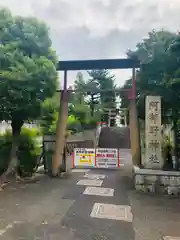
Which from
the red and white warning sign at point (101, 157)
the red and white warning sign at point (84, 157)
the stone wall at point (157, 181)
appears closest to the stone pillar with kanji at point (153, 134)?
the stone wall at point (157, 181)

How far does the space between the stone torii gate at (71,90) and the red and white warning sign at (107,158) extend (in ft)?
4.87

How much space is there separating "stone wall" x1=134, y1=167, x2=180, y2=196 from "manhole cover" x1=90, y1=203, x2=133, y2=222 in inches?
58.8

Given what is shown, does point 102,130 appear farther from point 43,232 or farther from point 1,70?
point 43,232

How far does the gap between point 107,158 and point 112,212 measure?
4.92 metres

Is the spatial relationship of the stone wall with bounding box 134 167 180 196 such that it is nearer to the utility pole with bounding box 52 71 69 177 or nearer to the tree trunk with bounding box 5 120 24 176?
the utility pole with bounding box 52 71 69 177

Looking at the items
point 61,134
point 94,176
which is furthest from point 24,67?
point 94,176

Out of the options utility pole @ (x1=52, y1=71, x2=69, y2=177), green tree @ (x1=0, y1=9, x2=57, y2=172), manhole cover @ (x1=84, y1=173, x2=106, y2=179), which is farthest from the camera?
utility pole @ (x1=52, y1=71, x2=69, y2=177)

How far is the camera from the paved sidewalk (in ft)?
12.4

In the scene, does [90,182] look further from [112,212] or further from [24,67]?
[24,67]

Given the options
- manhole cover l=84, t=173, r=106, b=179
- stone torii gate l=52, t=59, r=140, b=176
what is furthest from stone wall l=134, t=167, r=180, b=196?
manhole cover l=84, t=173, r=106, b=179

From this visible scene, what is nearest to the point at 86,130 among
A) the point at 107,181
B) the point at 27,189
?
the point at 107,181

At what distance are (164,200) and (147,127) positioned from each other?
2351mm

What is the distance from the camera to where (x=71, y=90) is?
8.68 metres

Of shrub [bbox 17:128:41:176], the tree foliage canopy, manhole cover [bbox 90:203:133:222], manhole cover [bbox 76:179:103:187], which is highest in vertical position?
the tree foliage canopy
